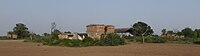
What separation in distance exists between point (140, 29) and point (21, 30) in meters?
38.5

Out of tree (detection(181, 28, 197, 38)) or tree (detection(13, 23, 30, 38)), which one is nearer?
tree (detection(181, 28, 197, 38))

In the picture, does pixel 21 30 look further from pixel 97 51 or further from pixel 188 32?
pixel 97 51

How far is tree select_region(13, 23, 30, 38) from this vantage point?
10050 centimetres

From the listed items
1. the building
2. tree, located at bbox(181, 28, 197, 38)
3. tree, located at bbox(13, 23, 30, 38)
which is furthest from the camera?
tree, located at bbox(13, 23, 30, 38)

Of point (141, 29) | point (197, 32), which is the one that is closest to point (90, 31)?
point (141, 29)

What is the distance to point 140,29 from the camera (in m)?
92.3

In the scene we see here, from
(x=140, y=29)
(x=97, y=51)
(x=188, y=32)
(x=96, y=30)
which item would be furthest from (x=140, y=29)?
(x=97, y=51)

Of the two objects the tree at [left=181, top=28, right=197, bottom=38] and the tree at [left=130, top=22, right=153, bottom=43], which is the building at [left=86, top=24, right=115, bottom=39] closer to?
the tree at [left=130, top=22, right=153, bottom=43]

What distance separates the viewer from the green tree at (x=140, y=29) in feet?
302

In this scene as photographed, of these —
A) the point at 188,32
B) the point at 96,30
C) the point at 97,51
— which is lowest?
the point at 97,51

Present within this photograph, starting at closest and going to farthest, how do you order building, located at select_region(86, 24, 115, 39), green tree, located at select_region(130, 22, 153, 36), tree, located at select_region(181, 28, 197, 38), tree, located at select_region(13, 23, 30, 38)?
building, located at select_region(86, 24, 115, 39)
green tree, located at select_region(130, 22, 153, 36)
tree, located at select_region(181, 28, 197, 38)
tree, located at select_region(13, 23, 30, 38)

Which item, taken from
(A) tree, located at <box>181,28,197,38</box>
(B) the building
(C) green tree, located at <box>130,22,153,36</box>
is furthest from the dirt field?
(A) tree, located at <box>181,28,197,38</box>

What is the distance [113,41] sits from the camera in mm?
45844

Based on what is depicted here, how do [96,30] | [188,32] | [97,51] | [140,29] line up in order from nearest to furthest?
1. [97,51]
2. [96,30]
3. [140,29]
4. [188,32]
